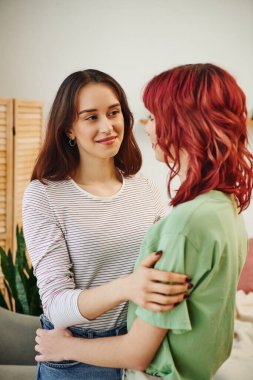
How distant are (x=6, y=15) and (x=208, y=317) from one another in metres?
2.98

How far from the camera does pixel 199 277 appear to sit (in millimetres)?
903

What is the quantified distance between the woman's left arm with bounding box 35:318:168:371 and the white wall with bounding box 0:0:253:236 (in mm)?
2538

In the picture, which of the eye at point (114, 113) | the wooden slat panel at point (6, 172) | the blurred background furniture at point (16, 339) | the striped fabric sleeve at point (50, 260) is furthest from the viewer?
the wooden slat panel at point (6, 172)

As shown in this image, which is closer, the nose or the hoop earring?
the nose

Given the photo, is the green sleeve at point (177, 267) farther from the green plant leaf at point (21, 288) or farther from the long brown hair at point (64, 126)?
the green plant leaf at point (21, 288)

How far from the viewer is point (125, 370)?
110cm

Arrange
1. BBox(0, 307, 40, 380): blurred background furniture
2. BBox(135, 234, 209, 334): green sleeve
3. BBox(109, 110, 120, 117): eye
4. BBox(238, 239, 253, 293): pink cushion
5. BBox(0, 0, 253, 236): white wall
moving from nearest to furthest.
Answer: BBox(135, 234, 209, 334): green sleeve → BBox(109, 110, 120, 117): eye → BBox(0, 307, 40, 380): blurred background furniture → BBox(238, 239, 253, 293): pink cushion → BBox(0, 0, 253, 236): white wall

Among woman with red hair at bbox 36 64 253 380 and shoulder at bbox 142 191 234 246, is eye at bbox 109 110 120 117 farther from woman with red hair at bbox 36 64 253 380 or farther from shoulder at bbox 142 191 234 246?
shoulder at bbox 142 191 234 246

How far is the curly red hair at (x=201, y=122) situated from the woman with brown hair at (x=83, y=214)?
35cm

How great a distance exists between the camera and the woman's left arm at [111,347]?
937mm

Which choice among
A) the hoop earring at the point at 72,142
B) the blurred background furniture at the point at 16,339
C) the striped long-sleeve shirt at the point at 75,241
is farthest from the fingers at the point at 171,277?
the blurred background furniture at the point at 16,339

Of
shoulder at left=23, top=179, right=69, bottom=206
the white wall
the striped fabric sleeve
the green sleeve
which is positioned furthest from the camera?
the white wall

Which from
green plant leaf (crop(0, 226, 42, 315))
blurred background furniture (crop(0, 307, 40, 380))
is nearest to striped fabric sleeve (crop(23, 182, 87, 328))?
blurred background furniture (crop(0, 307, 40, 380))

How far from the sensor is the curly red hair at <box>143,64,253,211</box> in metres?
0.93
